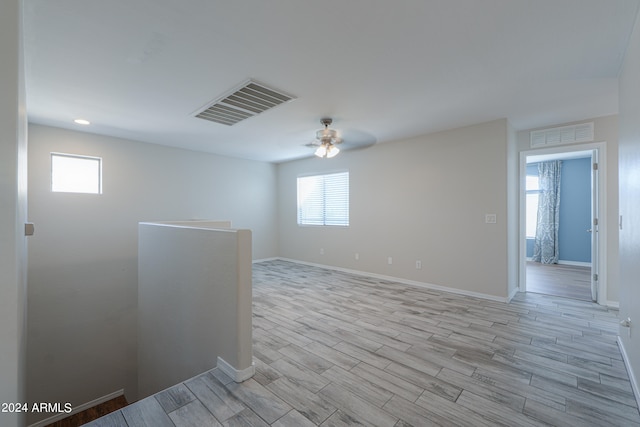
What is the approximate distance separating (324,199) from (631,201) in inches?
190

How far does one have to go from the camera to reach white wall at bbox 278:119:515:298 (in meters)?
3.89

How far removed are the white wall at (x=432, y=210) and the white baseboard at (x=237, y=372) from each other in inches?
134

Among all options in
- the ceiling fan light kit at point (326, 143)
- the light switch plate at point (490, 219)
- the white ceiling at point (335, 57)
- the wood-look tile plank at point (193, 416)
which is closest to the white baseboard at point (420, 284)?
the light switch plate at point (490, 219)

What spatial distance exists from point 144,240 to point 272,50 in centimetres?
303

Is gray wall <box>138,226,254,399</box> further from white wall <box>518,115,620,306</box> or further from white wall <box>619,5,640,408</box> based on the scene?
white wall <box>518,115,620,306</box>

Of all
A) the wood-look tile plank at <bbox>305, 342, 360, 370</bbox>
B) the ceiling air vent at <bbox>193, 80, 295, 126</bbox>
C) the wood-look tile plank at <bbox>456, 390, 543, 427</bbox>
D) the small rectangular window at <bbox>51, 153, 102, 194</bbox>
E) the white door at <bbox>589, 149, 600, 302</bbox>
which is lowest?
the wood-look tile plank at <bbox>305, 342, 360, 370</bbox>

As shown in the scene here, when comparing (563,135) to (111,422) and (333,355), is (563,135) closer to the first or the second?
(333,355)

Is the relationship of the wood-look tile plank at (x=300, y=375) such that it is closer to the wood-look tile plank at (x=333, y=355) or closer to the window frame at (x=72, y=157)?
the wood-look tile plank at (x=333, y=355)

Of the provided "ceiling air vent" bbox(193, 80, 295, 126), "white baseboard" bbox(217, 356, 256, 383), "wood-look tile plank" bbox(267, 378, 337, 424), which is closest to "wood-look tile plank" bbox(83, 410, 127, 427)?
"white baseboard" bbox(217, 356, 256, 383)

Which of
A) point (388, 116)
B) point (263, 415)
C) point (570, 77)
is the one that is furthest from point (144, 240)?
point (570, 77)

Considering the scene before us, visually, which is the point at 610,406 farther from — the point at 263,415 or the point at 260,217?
the point at 260,217

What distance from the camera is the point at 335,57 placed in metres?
2.30

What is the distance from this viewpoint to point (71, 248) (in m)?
4.20

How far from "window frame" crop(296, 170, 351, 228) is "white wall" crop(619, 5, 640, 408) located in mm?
3935
